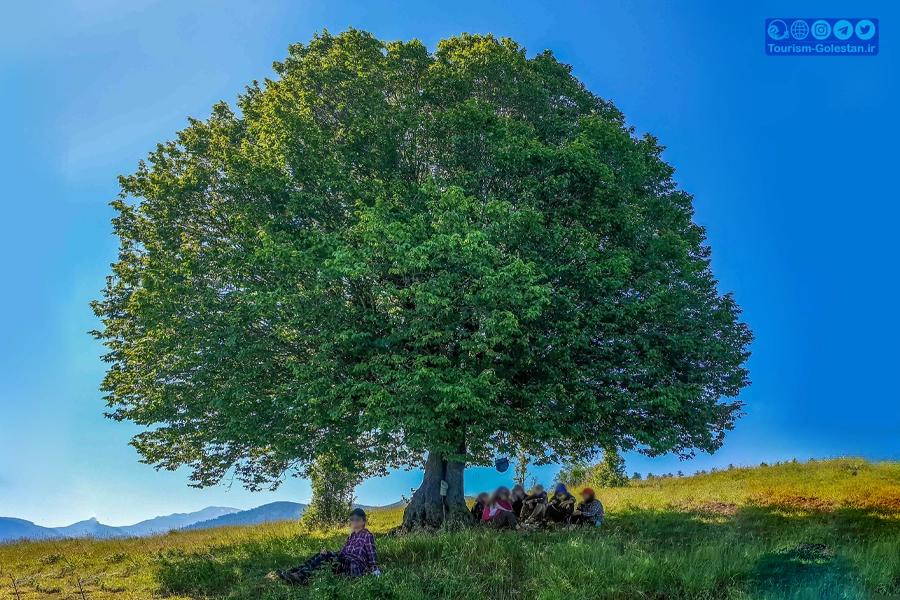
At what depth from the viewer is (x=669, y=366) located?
633 inches

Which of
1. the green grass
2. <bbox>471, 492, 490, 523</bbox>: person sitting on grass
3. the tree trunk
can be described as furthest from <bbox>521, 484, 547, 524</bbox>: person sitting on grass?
the green grass

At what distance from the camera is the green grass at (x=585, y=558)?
915cm

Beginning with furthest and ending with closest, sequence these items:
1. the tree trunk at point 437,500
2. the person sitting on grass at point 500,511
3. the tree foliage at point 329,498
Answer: the tree foliage at point 329,498, the tree trunk at point 437,500, the person sitting on grass at point 500,511

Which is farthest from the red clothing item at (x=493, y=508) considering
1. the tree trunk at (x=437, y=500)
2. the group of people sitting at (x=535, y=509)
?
the tree trunk at (x=437, y=500)

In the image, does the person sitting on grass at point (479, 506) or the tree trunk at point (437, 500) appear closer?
the person sitting on grass at point (479, 506)

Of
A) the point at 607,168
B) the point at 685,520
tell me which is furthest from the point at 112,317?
the point at 685,520

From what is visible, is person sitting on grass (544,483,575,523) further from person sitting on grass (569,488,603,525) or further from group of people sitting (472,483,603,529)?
person sitting on grass (569,488,603,525)

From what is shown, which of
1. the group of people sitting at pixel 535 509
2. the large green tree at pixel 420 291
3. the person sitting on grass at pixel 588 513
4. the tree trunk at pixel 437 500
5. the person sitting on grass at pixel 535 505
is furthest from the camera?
the tree trunk at pixel 437 500

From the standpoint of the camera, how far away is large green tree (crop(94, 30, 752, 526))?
14.1m

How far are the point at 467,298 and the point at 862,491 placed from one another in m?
16.8

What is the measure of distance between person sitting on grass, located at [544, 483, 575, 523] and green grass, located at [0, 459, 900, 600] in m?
1.23

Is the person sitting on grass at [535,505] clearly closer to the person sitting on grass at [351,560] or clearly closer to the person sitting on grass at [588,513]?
the person sitting on grass at [588,513]

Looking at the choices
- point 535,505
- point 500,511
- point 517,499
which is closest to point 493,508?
point 500,511

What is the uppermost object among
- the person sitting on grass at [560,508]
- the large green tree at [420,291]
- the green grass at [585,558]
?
the large green tree at [420,291]
